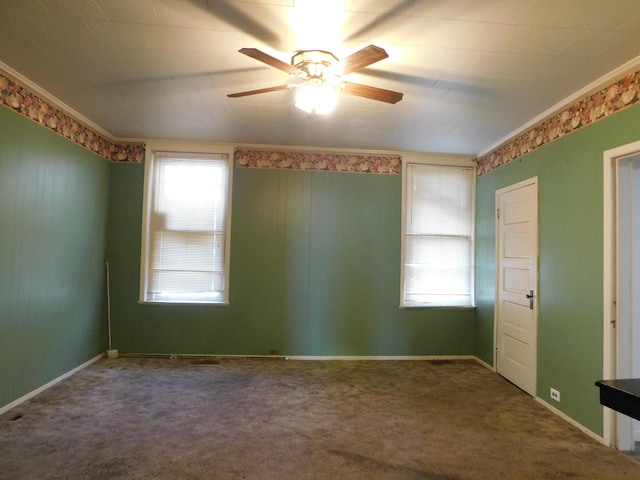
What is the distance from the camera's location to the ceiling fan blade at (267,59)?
171 centimetres

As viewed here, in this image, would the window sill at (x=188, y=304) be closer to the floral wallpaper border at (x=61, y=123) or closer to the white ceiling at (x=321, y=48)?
the floral wallpaper border at (x=61, y=123)

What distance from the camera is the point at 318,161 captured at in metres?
A: 4.19

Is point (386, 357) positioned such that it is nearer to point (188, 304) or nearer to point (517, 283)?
point (517, 283)

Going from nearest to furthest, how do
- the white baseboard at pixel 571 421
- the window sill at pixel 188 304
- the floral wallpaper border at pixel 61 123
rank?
the white baseboard at pixel 571 421
the floral wallpaper border at pixel 61 123
the window sill at pixel 188 304

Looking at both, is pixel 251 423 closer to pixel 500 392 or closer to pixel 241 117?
pixel 500 392

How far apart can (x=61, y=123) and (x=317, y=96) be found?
→ 8.96 ft

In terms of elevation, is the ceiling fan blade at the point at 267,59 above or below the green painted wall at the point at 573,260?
above

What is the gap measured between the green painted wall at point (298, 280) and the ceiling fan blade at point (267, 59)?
220cm

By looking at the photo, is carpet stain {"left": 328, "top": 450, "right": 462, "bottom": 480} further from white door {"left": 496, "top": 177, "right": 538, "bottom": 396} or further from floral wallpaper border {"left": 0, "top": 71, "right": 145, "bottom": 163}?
floral wallpaper border {"left": 0, "top": 71, "right": 145, "bottom": 163}

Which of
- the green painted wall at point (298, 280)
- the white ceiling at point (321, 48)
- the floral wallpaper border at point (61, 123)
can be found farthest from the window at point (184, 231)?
the white ceiling at point (321, 48)

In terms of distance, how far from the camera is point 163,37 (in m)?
2.05

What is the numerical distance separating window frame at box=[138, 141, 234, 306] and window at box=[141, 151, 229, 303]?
0.01 metres

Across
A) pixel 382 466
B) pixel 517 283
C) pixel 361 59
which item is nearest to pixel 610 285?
pixel 517 283

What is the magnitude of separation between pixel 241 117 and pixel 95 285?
2.60 meters
